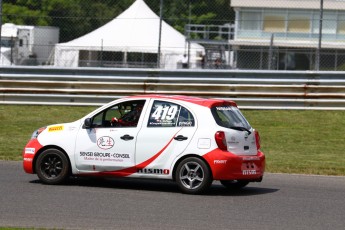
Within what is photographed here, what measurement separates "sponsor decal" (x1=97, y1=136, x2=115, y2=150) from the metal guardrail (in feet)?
27.8

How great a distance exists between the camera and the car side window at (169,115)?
482 inches

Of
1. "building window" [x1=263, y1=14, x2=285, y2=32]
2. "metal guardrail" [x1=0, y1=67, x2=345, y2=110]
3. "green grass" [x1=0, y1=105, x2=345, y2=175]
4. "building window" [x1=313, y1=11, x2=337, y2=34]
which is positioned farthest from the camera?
"building window" [x1=263, y1=14, x2=285, y2=32]

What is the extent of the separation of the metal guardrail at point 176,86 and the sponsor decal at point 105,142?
27.8 ft

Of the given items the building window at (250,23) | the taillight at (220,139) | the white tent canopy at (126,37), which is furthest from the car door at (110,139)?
the building window at (250,23)

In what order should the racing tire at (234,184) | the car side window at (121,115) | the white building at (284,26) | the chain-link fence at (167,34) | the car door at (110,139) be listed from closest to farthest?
the car door at (110,139)
the car side window at (121,115)
the racing tire at (234,184)
the chain-link fence at (167,34)
the white building at (284,26)

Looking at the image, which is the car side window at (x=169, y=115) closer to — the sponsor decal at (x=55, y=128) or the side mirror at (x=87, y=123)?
the side mirror at (x=87, y=123)

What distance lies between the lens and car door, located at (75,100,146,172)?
1241cm

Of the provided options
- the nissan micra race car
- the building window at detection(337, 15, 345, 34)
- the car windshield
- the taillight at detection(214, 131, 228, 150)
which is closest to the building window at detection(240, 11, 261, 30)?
the building window at detection(337, 15, 345, 34)

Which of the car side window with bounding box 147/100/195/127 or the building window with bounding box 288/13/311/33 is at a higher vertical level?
the building window with bounding box 288/13/311/33

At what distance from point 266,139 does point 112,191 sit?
24.2 feet

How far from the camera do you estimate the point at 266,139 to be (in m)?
19.0

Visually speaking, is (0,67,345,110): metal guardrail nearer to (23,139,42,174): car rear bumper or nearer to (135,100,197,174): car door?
(23,139,42,174): car rear bumper

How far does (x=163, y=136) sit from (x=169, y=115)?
0.32m

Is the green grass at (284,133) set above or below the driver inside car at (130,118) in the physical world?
below
